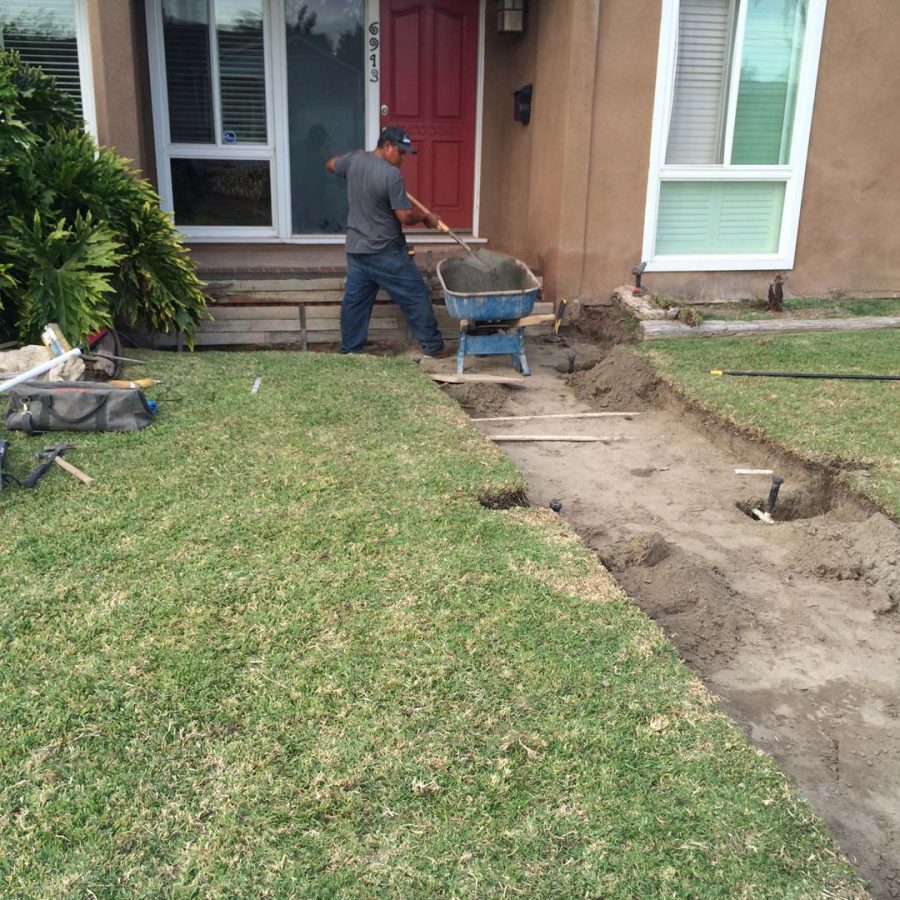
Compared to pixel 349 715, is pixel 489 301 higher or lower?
higher

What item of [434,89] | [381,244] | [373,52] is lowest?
[381,244]

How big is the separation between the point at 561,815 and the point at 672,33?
7.93 m

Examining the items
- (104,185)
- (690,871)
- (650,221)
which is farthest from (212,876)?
(650,221)

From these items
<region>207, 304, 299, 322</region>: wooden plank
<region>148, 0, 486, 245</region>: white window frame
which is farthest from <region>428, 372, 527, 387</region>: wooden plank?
<region>148, 0, 486, 245</region>: white window frame

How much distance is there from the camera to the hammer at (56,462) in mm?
4617

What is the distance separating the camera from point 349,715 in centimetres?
293

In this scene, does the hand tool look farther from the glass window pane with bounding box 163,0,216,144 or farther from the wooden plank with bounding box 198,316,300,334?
the glass window pane with bounding box 163,0,216,144

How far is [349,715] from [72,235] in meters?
5.45

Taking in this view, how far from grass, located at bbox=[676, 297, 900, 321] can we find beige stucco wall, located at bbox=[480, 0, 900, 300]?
0.20 meters

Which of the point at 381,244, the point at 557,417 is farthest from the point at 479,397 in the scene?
the point at 381,244

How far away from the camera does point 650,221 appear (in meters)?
8.90

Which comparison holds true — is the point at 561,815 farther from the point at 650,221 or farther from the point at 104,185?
the point at 650,221

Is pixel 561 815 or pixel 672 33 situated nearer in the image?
pixel 561 815

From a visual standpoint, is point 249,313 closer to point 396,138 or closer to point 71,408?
point 396,138
